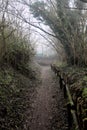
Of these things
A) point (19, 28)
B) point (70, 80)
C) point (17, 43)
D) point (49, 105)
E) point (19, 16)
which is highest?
point (19, 16)

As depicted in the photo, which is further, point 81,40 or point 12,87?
point 81,40

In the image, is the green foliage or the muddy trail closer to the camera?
the muddy trail

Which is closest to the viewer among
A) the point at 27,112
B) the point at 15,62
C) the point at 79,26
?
the point at 27,112

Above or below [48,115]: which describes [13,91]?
above

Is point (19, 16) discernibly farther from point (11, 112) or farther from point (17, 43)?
point (11, 112)

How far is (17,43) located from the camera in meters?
13.9

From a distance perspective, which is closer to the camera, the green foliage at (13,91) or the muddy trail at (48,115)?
the muddy trail at (48,115)

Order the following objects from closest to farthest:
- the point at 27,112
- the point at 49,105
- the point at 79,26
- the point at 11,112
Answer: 1. the point at 11,112
2. the point at 27,112
3. the point at 49,105
4. the point at 79,26

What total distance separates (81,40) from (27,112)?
28.3ft

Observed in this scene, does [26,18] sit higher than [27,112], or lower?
higher

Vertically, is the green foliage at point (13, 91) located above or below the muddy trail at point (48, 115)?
above

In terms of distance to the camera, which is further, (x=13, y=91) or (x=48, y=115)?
(x=13, y=91)

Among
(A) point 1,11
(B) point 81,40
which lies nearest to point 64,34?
(B) point 81,40

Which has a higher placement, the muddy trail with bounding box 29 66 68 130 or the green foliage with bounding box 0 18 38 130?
the green foliage with bounding box 0 18 38 130
